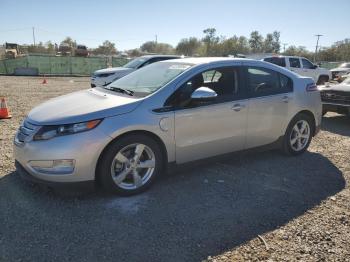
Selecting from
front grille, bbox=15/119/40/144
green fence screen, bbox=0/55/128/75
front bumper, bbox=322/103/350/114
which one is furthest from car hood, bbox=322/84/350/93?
green fence screen, bbox=0/55/128/75

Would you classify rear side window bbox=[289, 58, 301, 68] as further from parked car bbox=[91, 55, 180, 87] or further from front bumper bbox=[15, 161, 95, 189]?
front bumper bbox=[15, 161, 95, 189]

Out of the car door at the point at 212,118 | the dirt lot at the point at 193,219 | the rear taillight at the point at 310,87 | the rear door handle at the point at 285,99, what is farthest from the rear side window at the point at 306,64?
the car door at the point at 212,118

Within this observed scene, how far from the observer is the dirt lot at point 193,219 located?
306cm

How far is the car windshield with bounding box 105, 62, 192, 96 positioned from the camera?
4.39m

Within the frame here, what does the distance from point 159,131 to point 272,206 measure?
157 centimetres

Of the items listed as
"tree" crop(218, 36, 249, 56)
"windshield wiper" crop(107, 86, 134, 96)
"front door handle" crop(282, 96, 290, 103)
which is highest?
"tree" crop(218, 36, 249, 56)

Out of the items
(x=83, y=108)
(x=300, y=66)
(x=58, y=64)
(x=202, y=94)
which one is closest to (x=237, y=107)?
(x=202, y=94)

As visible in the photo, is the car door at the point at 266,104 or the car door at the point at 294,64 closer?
the car door at the point at 266,104

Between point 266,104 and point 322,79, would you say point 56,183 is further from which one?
point 322,79

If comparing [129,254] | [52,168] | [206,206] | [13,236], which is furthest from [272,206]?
[13,236]

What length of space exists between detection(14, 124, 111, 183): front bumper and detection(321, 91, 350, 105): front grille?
6.78 m

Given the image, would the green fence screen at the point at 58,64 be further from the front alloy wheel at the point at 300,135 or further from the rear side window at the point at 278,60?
the front alloy wheel at the point at 300,135

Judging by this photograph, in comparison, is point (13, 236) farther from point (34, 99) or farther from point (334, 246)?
point (34, 99)

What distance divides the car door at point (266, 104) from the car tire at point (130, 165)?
1.59m
